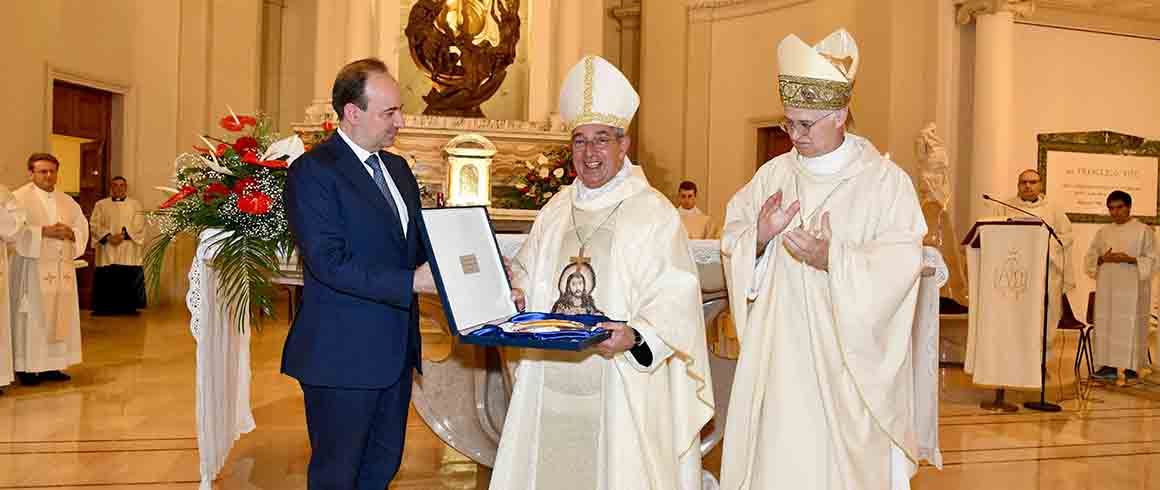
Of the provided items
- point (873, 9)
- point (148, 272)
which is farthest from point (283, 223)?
point (873, 9)

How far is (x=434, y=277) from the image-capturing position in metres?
2.99

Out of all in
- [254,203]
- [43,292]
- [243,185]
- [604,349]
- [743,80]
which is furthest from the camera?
[743,80]

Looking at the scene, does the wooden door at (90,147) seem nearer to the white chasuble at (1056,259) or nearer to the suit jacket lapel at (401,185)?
the white chasuble at (1056,259)

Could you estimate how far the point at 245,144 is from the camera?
4133 mm

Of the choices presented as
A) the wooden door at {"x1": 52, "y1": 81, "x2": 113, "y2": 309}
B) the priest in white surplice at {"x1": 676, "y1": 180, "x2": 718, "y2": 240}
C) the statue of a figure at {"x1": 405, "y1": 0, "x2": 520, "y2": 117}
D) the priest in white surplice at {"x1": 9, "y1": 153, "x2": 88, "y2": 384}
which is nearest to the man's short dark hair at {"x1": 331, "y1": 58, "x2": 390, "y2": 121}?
the priest in white surplice at {"x1": 9, "y1": 153, "x2": 88, "y2": 384}

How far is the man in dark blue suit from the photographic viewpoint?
3.08m

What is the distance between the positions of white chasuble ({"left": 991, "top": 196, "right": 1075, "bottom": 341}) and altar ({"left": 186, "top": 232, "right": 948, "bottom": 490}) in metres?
4.32

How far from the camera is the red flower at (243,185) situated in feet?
12.9

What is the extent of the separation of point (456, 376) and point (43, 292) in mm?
5161

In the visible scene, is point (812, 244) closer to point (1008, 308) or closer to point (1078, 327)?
point (1008, 308)

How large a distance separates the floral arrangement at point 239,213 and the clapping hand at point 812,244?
190 cm

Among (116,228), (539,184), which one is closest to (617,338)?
(539,184)

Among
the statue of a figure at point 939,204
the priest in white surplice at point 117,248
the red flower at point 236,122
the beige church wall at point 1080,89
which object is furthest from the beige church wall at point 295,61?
the red flower at point 236,122

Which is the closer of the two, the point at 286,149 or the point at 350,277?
Result: the point at 350,277
